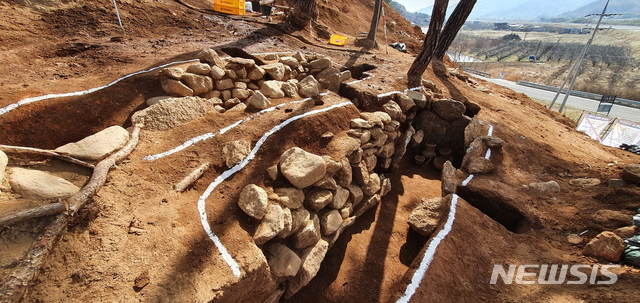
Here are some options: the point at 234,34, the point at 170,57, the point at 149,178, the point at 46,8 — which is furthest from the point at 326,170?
the point at 46,8

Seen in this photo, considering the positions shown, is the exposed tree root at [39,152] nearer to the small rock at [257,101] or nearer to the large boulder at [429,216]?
the small rock at [257,101]

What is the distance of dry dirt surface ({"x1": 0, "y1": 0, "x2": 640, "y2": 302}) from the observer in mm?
2482

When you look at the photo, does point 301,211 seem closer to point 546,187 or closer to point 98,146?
point 98,146

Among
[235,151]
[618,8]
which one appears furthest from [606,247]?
[618,8]

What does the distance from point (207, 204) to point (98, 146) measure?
1489 millimetres

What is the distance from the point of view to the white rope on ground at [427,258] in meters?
3.19

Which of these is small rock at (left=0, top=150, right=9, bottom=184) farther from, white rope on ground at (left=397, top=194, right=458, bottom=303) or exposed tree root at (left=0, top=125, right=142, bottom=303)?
white rope on ground at (left=397, top=194, right=458, bottom=303)

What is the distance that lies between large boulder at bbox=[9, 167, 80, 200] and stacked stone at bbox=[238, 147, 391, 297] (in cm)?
171

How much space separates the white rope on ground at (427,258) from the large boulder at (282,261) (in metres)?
1.34

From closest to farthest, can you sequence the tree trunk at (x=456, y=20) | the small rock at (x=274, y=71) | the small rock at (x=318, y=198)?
the small rock at (x=318, y=198) < the small rock at (x=274, y=71) < the tree trunk at (x=456, y=20)

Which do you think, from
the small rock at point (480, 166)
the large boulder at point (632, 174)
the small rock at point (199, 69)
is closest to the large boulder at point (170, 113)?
the small rock at point (199, 69)

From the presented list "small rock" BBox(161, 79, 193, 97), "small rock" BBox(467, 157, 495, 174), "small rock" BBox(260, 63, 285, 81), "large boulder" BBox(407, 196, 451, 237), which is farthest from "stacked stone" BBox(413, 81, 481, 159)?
"small rock" BBox(161, 79, 193, 97)

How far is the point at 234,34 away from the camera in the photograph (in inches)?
323

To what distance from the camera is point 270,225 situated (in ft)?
10.8
